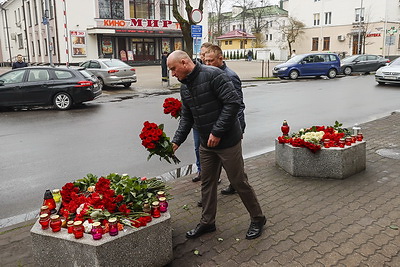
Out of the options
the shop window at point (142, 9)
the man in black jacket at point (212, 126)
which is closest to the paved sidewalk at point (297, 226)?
the man in black jacket at point (212, 126)

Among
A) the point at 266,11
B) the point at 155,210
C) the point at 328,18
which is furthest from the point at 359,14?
the point at 155,210

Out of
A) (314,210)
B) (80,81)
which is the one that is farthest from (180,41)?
(314,210)

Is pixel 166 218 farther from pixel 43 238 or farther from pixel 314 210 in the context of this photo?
pixel 314 210

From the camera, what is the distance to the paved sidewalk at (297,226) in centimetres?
337

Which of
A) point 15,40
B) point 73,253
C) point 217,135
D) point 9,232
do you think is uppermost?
point 15,40

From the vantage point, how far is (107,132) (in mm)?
9102

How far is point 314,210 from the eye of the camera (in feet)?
14.2

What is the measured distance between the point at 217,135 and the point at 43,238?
1676mm

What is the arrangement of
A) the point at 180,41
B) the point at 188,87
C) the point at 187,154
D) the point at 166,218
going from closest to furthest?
the point at 166,218
the point at 188,87
the point at 187,154
the point at 180,41

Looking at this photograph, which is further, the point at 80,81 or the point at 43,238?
the point at 80,81

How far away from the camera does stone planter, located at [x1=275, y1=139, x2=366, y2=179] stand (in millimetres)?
5277

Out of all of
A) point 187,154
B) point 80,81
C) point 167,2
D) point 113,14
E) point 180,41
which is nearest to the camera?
point 187,154

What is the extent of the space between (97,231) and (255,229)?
1.64m

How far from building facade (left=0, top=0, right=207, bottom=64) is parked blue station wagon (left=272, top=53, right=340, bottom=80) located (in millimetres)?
18539
